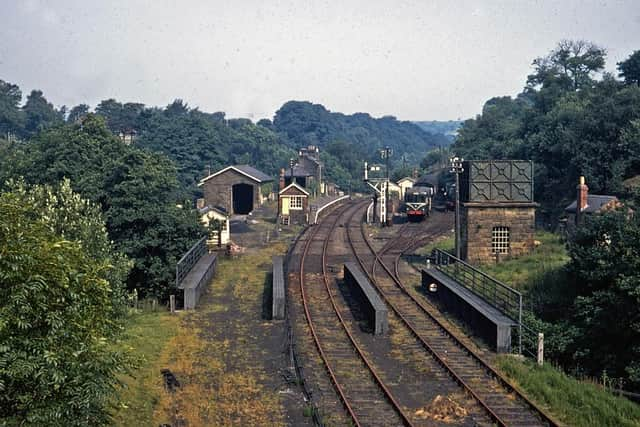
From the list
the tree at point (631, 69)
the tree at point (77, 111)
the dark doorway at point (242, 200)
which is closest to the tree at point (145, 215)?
the dark doorway at point (242, 200)

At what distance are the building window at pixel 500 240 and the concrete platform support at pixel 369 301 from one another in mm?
8220

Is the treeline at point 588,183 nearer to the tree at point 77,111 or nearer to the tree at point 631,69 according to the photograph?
the tree at point 631,69

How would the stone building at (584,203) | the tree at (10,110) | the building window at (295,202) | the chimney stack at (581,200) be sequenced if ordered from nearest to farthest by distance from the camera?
the stone building at (584,203) → the chimney stack at (581,200) → the building window at (295,202) → the tree at (10,110)

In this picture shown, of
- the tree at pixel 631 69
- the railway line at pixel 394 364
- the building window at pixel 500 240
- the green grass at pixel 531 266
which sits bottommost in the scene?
the railway line at pixel 394 364

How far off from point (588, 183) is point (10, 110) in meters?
106

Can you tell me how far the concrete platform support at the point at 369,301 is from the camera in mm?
22266

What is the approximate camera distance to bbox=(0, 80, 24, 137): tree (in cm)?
11912

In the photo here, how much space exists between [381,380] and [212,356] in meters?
5.18

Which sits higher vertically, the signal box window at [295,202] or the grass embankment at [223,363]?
the signal box window at [295,202]

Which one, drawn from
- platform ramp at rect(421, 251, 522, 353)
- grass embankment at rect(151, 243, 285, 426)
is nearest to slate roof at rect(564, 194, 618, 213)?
platform ramp at rect(421, 251, 522, 353)

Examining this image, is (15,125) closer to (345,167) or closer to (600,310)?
(345,167)

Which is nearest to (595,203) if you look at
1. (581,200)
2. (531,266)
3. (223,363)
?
(581,200)

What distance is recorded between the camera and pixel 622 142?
48812 millimetres

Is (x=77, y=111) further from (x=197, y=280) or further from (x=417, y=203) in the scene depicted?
(x=197, y=280)
